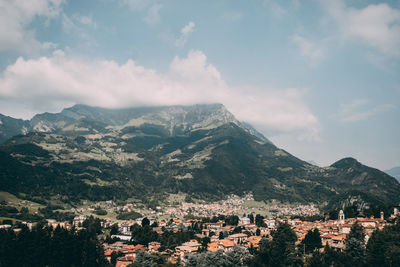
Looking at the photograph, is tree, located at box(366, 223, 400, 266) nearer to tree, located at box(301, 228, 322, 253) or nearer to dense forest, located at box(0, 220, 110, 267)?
tree, located at box(301, 228, 322, 253)

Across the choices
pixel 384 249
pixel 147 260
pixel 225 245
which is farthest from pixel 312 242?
pixel 147 260

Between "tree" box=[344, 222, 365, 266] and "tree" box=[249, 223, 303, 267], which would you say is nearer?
"tree" box=[344, 222, 365, 266]

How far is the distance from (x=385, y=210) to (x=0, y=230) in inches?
5940

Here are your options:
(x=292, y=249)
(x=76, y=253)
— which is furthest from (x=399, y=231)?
(x=76, y=253)

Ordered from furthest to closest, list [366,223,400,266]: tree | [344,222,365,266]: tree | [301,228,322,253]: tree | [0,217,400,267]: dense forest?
1. [301,228,322,253]: tree
2. [344,222,365,266]: tree
3. [0,217,400,267]: dense forest
4. [366,223,400,266]: tree

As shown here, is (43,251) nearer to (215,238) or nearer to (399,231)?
(215,238)

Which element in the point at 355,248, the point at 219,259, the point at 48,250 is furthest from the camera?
the point at 48,250

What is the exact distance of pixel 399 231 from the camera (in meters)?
102

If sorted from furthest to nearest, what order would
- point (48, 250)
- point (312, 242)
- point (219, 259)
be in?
point (312, 242), point (48, 250), point (219, 259)

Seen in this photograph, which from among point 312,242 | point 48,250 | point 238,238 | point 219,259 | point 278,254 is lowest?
point 48,250

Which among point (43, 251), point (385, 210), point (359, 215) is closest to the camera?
point (43, 251)

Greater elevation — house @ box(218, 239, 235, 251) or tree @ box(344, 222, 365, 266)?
tree @ box(344, 222, 365, 266)

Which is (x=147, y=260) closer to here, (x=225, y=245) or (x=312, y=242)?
(x=225, y=245)

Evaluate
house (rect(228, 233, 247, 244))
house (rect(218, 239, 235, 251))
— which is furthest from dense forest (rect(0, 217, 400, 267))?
house (rect(228, 233, 247, 244))
